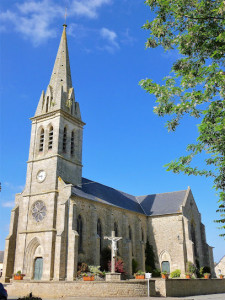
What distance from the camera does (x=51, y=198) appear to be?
29.0m

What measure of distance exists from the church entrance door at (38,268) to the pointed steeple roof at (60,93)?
606 inches

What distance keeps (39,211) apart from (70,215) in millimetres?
3860

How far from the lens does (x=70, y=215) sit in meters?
27.4

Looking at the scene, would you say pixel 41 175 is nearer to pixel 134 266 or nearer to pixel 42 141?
pixel 42 141

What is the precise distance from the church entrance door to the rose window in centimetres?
364

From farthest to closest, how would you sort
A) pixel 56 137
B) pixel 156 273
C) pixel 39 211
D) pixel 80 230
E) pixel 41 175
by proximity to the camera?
pixel 156 273 → pixel 56 137 → pixel 41 175 → pixel 39 211 → pixel 80 230

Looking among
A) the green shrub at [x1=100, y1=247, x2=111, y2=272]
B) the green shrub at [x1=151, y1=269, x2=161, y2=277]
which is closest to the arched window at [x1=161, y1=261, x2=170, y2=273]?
the green shrub at [x1=151, y1=269, x2=161, y2=277]

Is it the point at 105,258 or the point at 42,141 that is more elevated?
the point at 42,141

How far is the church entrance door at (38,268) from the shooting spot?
1080 inches

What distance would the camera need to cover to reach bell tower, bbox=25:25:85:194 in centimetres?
3079

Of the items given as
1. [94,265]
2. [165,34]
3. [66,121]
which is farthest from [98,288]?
[66,121]

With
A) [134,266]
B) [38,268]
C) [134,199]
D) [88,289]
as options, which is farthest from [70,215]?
[134,199]

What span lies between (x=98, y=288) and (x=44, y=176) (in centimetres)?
1415

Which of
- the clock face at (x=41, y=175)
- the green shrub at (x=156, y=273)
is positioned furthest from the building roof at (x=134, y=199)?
the green shrub at (x=156, y=273)
